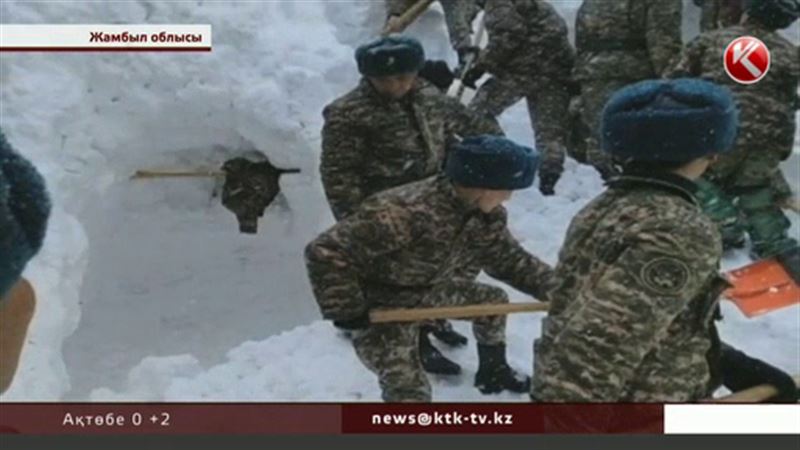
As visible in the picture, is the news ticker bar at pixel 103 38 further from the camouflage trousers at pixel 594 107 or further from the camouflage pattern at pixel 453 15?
the camouflage trousers at pixel 594 107

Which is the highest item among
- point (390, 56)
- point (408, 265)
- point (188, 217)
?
point (390, 56)

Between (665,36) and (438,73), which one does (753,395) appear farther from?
(438,73)

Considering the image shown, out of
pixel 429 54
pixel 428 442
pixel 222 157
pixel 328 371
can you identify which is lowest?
pixel 428 442

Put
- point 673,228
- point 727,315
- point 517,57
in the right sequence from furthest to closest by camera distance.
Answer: point 517,57
point 727,315
point 673,228

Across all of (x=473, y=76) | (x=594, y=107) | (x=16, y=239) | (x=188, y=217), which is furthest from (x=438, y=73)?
(x=16, y=239)

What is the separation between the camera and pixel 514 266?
2.02 meters

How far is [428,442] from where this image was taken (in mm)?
2006

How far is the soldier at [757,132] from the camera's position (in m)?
1.98

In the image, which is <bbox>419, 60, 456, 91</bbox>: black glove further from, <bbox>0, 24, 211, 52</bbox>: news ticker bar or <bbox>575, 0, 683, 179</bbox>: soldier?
<bbox>0, 24, 211, 52</bbox>: news ticker bar

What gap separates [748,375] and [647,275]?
1.29 ft

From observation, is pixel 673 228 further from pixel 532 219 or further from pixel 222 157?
pixel 222 157

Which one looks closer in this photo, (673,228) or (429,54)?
(673,228)

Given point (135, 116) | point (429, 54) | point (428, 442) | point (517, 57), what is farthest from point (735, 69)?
Result: point (135, 116)

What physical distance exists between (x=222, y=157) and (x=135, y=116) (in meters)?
0.16
